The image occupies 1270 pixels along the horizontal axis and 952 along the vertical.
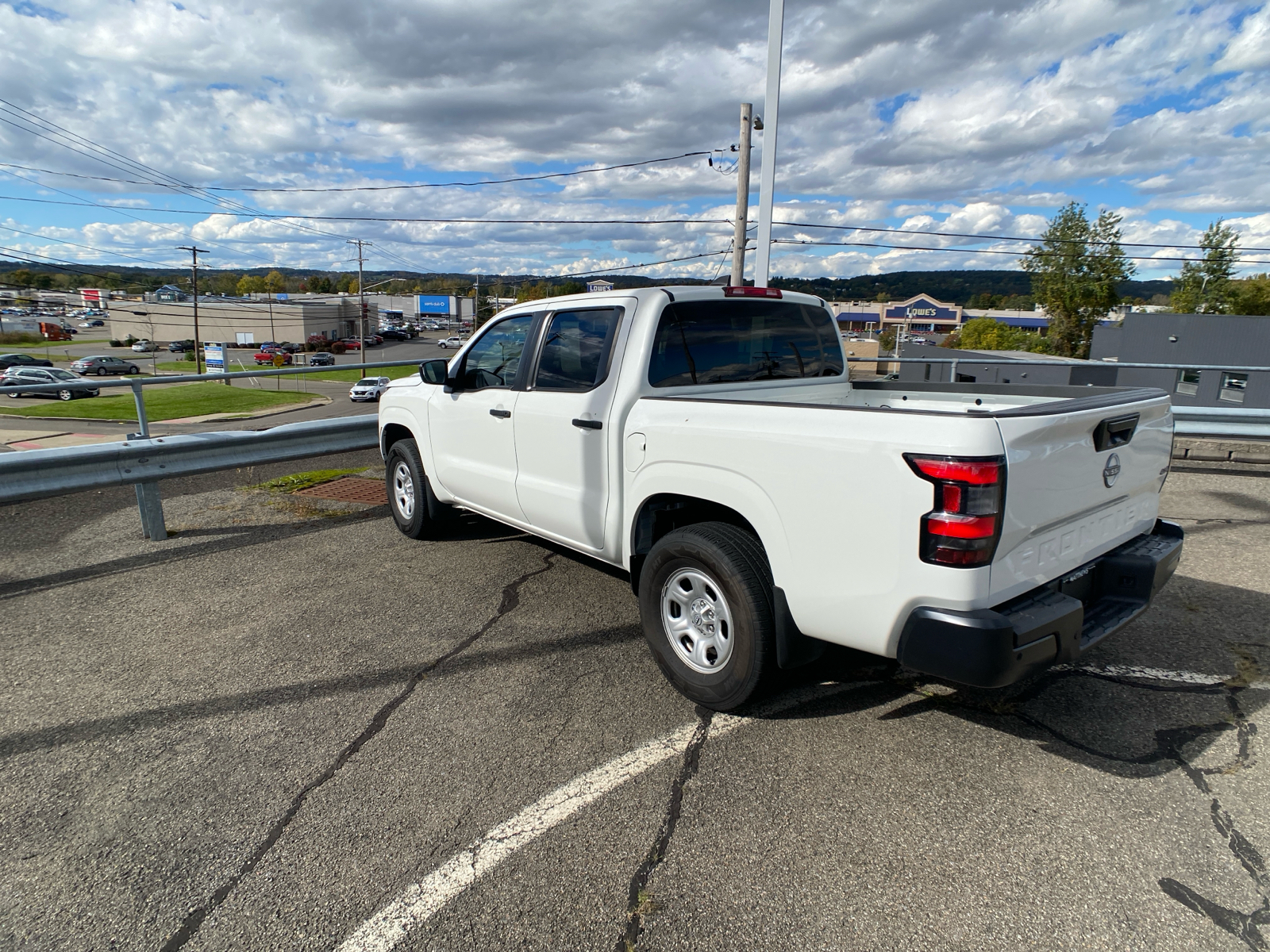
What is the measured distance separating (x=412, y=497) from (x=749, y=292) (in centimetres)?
326

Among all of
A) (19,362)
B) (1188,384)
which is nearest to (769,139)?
(1188,384)

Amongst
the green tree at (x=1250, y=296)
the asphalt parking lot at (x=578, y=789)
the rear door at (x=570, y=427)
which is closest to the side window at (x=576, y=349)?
the rear door at (x=570, y=427)

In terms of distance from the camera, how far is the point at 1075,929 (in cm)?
218

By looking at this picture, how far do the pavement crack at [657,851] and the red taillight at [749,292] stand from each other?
2.28m

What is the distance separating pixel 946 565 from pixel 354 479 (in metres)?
7.21

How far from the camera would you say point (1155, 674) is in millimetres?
3754

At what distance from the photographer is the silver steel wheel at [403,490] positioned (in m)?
6.01

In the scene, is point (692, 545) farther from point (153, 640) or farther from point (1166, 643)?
point (153, 640)

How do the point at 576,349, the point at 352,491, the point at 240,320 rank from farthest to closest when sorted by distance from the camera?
the point at 240,320 → the point at 352,491 → the point at 576,349

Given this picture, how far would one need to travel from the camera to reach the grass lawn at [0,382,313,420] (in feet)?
121

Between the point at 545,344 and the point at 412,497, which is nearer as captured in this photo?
the point at 545,344

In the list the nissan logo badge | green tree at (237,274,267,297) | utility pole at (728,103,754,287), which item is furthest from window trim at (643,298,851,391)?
green tree at (237,274,267,297)

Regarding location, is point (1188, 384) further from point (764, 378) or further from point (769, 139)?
point (764, 378)

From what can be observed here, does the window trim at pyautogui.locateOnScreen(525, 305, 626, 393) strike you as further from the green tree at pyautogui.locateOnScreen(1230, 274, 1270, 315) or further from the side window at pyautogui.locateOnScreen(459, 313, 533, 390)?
the green tree at pyautogui.locateOnScreen(1230, 274, 1270, 315)
